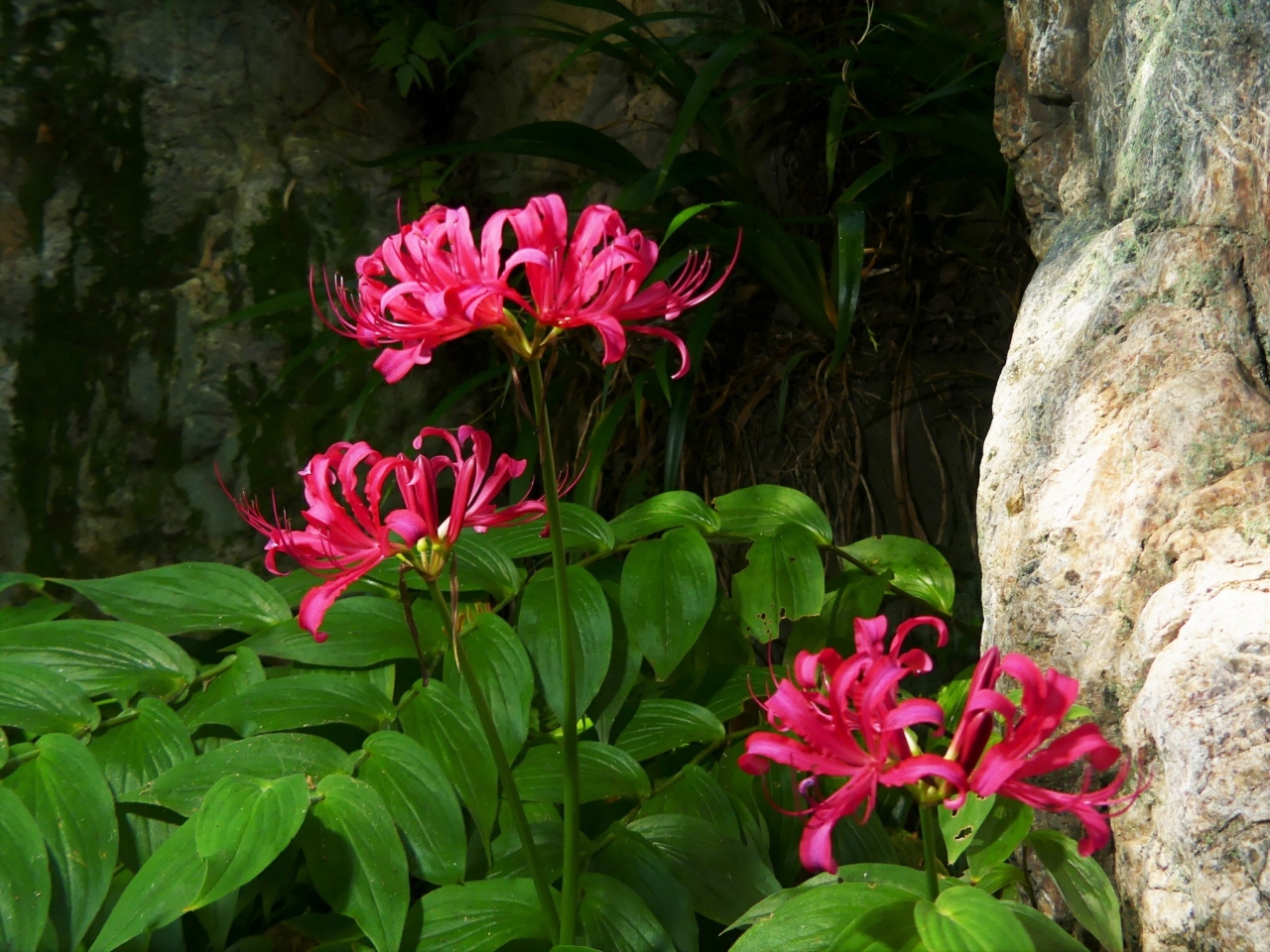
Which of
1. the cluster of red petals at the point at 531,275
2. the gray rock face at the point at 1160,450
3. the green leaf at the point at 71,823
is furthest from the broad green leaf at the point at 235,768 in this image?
the gray rock face at the point at 1160,450

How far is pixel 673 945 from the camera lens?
1.07 meters

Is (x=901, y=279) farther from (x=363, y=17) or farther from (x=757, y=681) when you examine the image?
(x=363, y=17)

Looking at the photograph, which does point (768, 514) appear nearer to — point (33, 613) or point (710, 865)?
point (710, 865)

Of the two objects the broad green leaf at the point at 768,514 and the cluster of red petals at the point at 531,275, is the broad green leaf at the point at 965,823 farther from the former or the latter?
the cluster of red petals at the point at 531,275

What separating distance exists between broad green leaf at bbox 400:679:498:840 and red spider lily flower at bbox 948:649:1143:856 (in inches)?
20.7

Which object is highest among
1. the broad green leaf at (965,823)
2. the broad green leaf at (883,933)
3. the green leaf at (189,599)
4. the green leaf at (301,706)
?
the green leaf at (189,599)

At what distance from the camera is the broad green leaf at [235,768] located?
1.06 meters

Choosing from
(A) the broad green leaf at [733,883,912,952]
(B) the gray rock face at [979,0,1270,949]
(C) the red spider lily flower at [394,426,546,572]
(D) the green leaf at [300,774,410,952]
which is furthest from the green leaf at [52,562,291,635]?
(B) the gray rock face at [979,0,1270,949]

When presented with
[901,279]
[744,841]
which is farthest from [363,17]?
[744,841]

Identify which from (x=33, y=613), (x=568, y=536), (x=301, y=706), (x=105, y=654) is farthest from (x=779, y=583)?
(x=33, y=613)

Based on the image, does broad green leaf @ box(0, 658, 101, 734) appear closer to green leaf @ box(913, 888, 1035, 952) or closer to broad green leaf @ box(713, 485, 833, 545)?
broad green leaf @ box(713, 485, 833, 545)

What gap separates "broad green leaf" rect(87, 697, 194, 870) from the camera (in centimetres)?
114

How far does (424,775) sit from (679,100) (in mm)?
1508

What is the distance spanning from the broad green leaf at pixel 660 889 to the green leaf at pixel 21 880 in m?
0.53
